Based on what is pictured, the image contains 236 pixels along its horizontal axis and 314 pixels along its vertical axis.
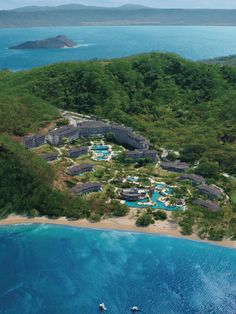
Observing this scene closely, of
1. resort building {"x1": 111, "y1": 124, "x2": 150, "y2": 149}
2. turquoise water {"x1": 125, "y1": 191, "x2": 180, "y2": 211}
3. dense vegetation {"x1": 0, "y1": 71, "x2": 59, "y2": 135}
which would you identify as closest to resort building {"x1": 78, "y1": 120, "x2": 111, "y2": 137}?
resort building {"x1": 111, "y1": 124, "x2": 150, "y2": 149}

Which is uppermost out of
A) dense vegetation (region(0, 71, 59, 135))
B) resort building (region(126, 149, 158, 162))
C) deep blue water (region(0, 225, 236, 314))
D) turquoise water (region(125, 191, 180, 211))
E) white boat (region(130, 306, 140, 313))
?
dense vegetation (region(0, 71, 59, 135))

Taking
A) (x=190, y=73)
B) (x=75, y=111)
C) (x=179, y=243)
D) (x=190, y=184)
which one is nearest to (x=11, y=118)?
(x=75, y=111)

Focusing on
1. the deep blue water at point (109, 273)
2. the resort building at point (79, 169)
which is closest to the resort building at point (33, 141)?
the resort building at point (79, 169)

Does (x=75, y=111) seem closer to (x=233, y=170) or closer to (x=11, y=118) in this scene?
(x=11, y=118)

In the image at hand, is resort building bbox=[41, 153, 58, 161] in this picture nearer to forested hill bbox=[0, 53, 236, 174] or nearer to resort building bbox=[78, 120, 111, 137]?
forested hill bbox=[0, 53, 236, 174]

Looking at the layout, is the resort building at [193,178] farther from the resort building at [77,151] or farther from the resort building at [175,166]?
the resort building at [77,151]

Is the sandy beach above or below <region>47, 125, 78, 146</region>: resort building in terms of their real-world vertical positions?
below
